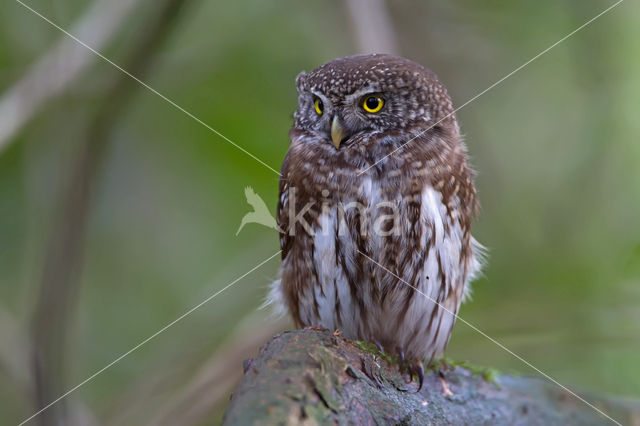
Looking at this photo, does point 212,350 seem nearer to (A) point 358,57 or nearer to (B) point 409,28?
(A) point 358,57

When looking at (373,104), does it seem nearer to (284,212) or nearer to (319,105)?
(319,105)

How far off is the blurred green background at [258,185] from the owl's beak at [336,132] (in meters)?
0.84

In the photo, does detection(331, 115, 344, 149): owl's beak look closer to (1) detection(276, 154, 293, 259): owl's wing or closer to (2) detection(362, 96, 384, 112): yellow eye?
(2) detection(362, 96, 384, 112): yellow eye

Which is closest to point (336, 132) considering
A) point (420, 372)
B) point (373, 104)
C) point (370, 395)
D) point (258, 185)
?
point (373, 104)

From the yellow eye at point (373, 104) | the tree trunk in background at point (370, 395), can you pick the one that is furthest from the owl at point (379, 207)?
the tree trunk in background at point (370, 395)

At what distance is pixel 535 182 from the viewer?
4832 mm

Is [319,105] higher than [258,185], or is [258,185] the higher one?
[319,105]

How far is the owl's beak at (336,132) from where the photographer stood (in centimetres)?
302

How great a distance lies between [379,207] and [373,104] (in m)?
0.53

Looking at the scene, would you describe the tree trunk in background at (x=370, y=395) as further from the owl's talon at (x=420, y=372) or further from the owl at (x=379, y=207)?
the owl at (x=379, y=207)

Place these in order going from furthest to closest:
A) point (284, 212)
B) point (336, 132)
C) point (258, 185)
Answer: point (258, 185) < point (284, 212) < point (336, 132)

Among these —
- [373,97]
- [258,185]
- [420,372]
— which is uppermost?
[373,97]

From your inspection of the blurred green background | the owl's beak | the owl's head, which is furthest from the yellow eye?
the blurred green background

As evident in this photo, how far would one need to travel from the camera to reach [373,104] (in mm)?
3084
